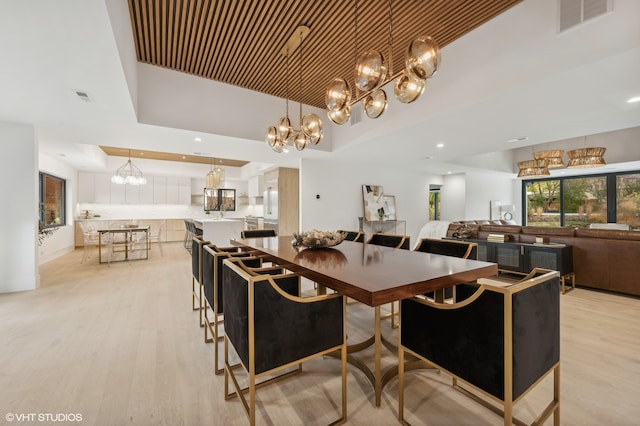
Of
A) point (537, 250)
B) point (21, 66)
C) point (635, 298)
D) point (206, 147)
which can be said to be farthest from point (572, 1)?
point (206, 147)

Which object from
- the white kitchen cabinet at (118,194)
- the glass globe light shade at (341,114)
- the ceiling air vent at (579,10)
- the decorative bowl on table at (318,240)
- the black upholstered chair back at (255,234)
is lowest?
the black upholstered chair back at (255,234)

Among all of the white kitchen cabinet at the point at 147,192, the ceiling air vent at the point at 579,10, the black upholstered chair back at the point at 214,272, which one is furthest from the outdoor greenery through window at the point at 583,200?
the white kitchen cabinet at the point at 147,192

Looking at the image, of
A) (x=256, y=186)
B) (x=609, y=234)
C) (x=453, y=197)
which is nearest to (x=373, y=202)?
(x=453, y=197)

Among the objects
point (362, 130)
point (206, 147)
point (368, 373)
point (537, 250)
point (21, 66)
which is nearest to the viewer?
point (368, 373)

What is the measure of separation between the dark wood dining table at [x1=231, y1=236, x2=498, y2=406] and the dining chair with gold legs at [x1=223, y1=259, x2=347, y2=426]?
0.56ft

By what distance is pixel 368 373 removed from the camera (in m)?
1.81

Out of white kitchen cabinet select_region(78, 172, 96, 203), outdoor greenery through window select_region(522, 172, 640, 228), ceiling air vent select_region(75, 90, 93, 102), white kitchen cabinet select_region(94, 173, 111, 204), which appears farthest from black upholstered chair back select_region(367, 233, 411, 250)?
white kitchen cabinet select_region(78, 172, 96, 203)

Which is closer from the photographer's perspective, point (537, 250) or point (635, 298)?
point (635, 298)

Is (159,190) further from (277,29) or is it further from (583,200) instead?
(583,200)

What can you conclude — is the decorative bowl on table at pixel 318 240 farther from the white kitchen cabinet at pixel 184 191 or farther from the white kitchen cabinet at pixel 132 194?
the white kitchen cabinet at pixel 132 194

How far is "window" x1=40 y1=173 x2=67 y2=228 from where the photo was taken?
592 cm

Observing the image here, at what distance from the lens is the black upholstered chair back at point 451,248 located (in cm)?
233

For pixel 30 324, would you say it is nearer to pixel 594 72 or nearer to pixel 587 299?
pixel 594 72

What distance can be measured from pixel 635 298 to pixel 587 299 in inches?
24.4
